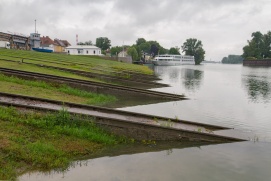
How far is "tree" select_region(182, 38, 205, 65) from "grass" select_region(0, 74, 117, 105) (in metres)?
173

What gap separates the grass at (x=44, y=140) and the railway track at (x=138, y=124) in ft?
1.44

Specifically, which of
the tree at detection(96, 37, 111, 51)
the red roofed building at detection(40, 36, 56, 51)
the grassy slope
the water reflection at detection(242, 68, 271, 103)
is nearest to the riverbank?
the tree at detection(96, 37, 111, 51)

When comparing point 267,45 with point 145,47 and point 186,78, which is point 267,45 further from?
point 186,78

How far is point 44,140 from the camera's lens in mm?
8148

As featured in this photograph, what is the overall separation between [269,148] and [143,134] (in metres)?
4.86

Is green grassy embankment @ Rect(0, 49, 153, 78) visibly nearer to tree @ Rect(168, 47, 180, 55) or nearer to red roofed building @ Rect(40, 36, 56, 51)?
red roofed building @ Rect(40, 36, 56, 51)

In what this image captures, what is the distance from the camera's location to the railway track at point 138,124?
383 inches

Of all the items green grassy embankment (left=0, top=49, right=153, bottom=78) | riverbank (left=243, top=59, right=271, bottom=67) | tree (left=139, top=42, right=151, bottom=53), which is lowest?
green grassy embankment (left=0, top=49, right=153, bottom=78)

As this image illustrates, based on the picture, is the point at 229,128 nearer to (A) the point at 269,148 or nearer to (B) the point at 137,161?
(A) the point at 269,148

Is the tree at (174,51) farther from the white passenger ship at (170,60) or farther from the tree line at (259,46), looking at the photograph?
the tree line at (259,46)

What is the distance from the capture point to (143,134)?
9.78m

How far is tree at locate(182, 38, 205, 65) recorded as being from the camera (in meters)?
183

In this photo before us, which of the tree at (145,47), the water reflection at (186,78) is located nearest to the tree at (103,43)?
the tree at (145,47)

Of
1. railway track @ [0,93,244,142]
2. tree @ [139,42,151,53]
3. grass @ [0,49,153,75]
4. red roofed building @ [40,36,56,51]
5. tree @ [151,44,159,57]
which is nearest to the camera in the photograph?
railway track @ [0,93,244,142]
